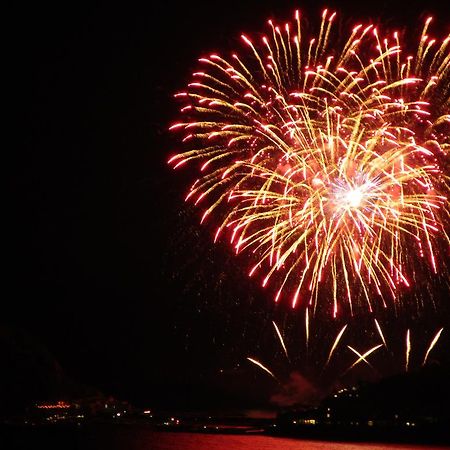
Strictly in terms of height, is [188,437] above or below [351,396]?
below

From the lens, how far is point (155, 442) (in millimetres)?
24719

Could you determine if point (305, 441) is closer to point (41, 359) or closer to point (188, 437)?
point (188, 437)

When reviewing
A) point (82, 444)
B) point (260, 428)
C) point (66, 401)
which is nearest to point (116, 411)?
point (66, 401)

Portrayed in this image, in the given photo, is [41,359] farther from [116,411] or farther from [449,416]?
[449,416]

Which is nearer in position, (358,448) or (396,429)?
(358,448)

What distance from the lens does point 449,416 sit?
24844mm

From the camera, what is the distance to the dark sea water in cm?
2250

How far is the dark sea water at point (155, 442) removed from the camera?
2250cm

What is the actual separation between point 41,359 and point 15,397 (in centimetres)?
269

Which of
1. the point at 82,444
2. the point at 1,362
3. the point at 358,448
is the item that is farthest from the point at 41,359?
the point at 358,448

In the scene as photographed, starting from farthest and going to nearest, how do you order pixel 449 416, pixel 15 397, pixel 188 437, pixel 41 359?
pixel 41 359 → pixel 15 397 → pixel 188 437 → pixel 449 416

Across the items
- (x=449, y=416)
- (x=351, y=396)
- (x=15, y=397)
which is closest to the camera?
(x=449, y=416)

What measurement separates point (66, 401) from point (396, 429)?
1706 centimetres

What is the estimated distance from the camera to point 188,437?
2720cm
